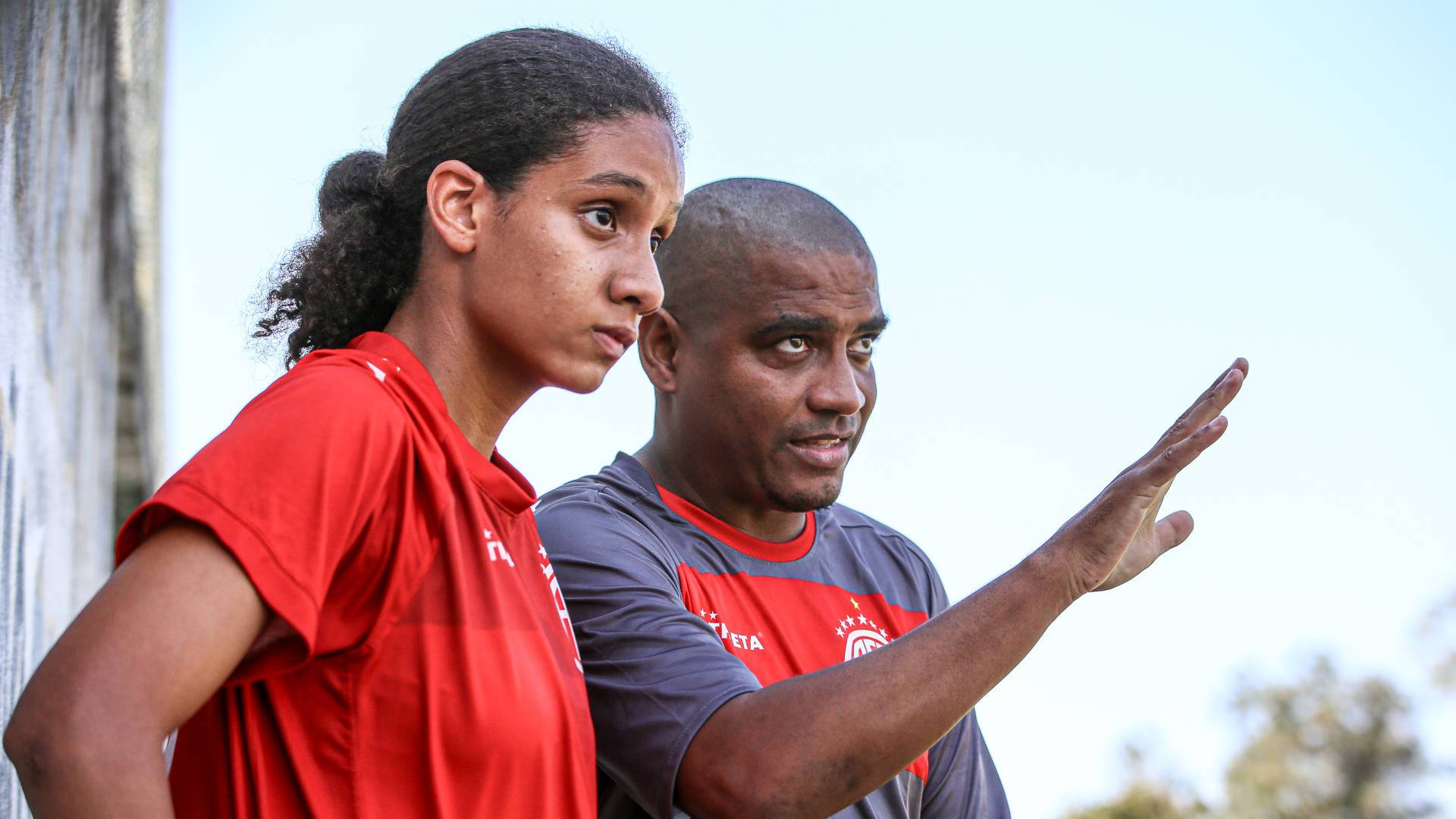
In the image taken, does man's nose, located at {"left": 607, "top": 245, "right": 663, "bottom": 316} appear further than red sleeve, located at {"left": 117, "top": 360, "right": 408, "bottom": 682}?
Yes

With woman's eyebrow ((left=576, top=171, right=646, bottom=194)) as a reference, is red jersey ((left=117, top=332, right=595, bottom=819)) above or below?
below

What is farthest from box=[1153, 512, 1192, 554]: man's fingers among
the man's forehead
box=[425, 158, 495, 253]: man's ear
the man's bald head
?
box=[425, 158, 495, 253]: man's ear

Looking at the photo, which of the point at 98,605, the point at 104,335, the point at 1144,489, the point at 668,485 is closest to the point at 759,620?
the point at 668,485

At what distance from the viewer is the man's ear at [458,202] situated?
209 cm

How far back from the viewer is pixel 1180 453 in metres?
2.33

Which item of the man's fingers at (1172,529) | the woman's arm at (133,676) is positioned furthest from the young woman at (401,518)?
the man's fingers at (1172,529)

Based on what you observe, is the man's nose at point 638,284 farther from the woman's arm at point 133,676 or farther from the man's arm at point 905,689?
the woman's arm at point 133,676

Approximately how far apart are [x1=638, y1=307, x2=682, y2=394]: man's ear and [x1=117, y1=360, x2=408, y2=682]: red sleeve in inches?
57.4

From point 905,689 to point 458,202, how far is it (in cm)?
101

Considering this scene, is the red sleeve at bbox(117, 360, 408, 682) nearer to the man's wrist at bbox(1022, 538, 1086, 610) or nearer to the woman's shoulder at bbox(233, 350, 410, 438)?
the woman's shoulder at bbox(233, 350, 410, 438)

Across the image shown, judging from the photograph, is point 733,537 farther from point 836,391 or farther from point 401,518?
point 401,518

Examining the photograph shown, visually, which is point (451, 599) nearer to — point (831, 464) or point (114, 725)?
Answer: point (114, 725)

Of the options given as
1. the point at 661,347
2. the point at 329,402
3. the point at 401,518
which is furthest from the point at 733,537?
the point at 329,402

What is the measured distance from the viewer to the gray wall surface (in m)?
2.65
